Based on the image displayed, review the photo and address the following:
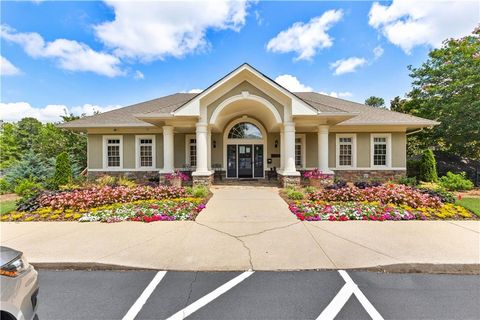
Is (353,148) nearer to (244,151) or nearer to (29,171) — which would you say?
(244,151)

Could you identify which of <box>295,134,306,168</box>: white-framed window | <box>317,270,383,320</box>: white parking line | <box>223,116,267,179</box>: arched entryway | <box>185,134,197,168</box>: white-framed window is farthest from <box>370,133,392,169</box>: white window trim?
<box>317,270,383,320</box>: white parking line

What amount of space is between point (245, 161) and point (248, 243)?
10129mm

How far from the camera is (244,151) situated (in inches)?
579

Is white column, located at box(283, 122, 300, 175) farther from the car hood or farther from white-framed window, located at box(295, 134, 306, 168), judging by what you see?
the car hood

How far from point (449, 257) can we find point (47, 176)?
1840 centimetres

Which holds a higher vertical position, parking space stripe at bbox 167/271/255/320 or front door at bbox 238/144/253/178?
front door at bbox 238/144/253/178

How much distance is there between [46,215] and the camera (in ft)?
22.3

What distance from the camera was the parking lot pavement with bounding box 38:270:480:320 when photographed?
2752 millimetres

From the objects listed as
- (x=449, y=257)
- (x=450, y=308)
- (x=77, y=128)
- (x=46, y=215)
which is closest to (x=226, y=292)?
(x=450, y=308)

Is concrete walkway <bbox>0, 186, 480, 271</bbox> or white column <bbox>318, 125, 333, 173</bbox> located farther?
white column <bbox>318, 125, 333, 173</bbox>

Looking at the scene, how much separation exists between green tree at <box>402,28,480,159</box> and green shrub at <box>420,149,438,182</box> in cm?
411

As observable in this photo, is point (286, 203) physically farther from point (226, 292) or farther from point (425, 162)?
point (425, 162)

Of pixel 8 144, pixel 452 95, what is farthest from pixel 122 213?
pixel 8 144

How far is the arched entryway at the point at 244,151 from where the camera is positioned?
48.0 ft
